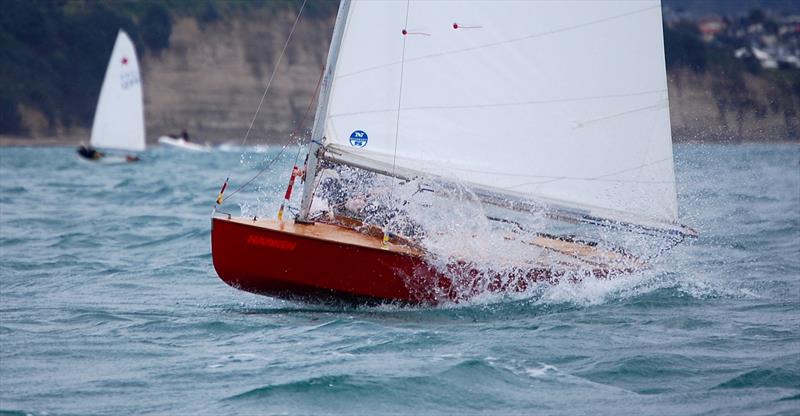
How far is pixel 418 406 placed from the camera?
6598 millimetres

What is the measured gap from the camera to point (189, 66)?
217 ft

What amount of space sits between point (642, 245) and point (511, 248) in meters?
1.59

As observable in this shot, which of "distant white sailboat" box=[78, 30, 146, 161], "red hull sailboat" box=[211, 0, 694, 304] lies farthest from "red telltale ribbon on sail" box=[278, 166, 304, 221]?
"distant white sailboat" box=[78, 30, 146, 161]

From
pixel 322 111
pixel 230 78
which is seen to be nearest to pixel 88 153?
pixel 322 111

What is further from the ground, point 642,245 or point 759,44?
point 759,44

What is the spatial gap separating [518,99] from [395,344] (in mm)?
2507

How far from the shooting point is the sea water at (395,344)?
669 cm

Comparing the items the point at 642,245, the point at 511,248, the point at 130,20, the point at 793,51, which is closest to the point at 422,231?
the point at 511,248

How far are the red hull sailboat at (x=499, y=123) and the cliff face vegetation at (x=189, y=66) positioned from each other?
44691 mm

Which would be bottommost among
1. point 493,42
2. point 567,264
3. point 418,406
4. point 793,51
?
point 418,406

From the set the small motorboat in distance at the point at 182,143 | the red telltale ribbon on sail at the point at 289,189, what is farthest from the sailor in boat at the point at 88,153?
the red telltale ribbon on sail at the point at 289,189

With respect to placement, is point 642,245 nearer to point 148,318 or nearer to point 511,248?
point 511,248

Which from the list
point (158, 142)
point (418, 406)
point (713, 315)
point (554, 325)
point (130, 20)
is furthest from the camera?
point (130, 20)

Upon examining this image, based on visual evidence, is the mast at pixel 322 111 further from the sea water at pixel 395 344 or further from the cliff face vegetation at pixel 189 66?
the cliff face vegetation at pixel 189 66
